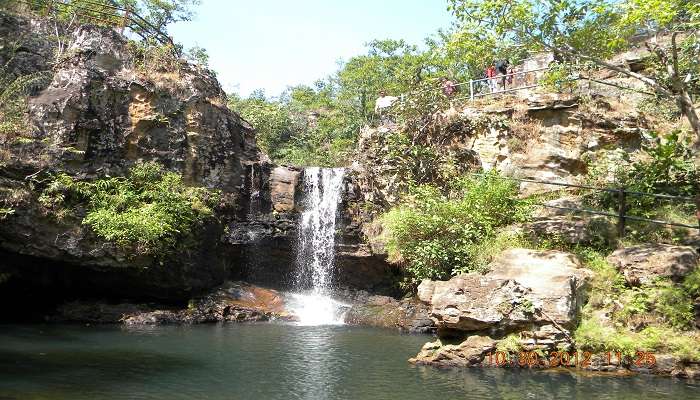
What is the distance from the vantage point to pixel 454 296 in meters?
11.0

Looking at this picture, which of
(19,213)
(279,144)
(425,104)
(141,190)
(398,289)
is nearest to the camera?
(19,213)

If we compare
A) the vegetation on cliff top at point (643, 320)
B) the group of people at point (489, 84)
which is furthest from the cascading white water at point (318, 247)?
the vegetation on cliff top at point (643, 320)

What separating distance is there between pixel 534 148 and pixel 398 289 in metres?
6.23

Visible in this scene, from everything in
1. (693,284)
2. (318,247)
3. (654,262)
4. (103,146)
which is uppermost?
(103,146)

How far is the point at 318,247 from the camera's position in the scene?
1961 centimetres

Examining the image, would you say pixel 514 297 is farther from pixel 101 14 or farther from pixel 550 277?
pixel 101 14

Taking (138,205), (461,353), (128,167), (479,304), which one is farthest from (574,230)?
(128,167)

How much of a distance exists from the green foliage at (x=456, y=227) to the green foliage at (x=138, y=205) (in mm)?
6348

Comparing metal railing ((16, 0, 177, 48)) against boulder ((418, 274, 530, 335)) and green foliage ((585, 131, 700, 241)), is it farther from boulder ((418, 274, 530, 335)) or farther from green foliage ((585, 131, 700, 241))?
green foliage ((585, 131, 700, 241))

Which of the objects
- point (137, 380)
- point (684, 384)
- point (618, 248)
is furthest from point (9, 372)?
point (618, 248)

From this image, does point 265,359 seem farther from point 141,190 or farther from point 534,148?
point 534,148

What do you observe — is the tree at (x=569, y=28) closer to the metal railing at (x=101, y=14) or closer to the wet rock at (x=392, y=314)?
the wet rock at (x=392, y=314)

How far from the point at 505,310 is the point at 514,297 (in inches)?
12.0

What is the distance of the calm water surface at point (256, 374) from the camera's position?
28.3ft
